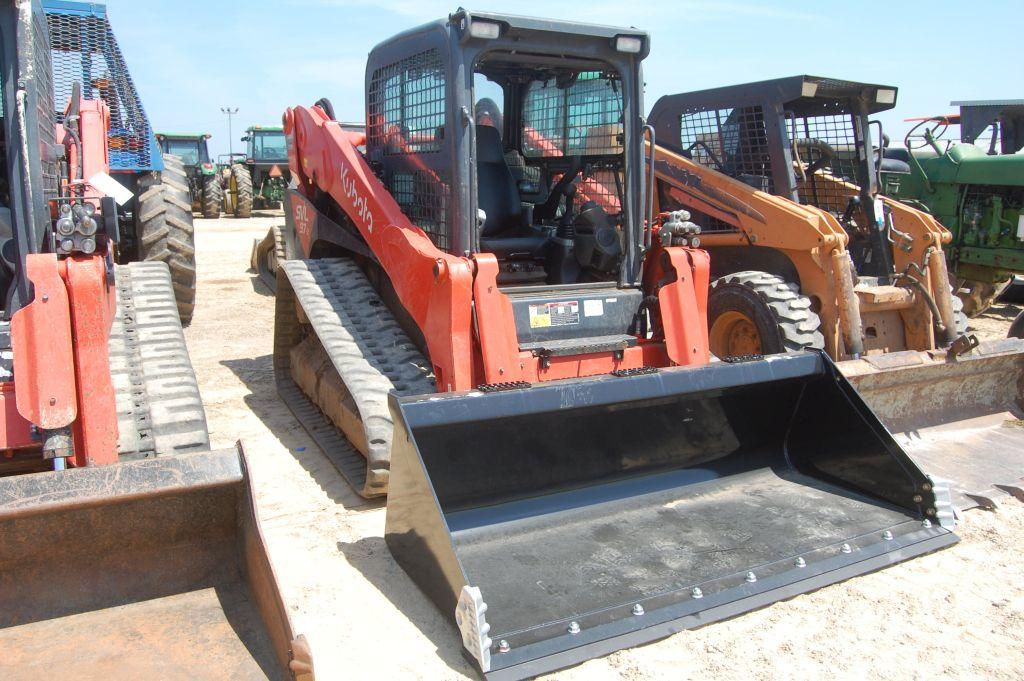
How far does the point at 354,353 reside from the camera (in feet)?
14.5

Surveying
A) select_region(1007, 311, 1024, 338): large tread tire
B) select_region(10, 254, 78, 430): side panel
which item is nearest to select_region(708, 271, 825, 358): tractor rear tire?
select_region(1007, 311, 1024, 338): large tread tire

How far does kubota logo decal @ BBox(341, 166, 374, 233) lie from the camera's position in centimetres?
479

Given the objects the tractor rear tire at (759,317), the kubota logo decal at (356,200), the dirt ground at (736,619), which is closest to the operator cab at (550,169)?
the kubota logo decal at (356,200)

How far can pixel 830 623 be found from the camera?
122 inches

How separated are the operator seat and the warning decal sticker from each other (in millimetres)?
730

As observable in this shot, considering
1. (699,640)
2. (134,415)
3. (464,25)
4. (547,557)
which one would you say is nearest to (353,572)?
(547,557)

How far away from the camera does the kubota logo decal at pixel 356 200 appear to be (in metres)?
4.79

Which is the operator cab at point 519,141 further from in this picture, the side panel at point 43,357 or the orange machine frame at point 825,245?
the side panel at point 43,357

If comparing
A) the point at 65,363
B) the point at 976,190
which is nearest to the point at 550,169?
the point at 65,363

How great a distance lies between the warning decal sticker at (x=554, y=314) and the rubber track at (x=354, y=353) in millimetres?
610

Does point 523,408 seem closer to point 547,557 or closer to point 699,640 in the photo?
point 547,557

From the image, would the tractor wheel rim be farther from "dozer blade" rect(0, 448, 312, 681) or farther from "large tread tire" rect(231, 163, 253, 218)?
"large tread tire" rect(231, 163, 253, 218)

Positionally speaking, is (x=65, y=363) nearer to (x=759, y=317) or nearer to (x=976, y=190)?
(x=759, y=317)

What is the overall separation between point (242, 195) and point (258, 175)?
10.6ft
